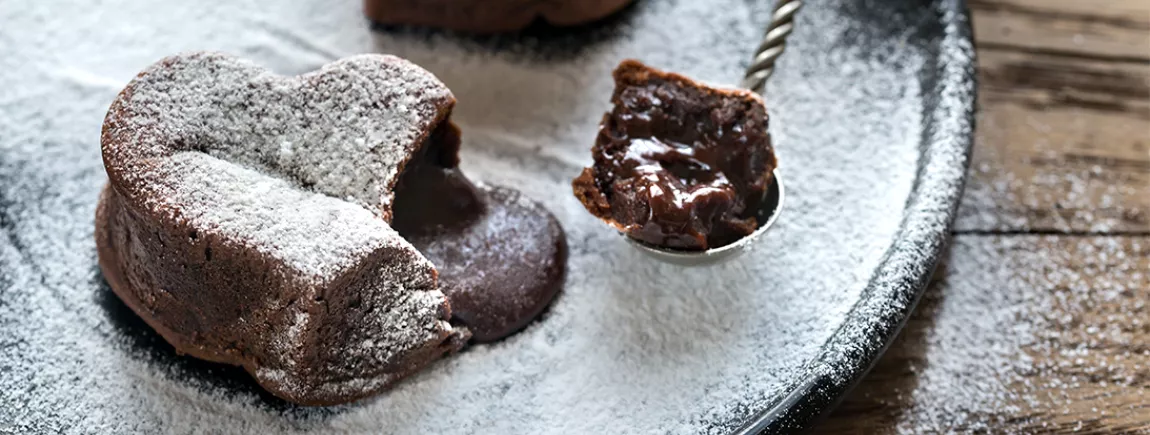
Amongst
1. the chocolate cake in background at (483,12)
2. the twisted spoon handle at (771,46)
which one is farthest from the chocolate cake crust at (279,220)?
the twisted spoon handle at (771,46)

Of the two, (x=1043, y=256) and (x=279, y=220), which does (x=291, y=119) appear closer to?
(x=279, y=220)

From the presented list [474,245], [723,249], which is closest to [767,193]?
[723,249]

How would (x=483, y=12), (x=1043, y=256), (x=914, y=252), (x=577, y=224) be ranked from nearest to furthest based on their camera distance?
(x=914, y=252)
(x=577, y=224)
(x=1043, y=256)
(x=483, y=12)

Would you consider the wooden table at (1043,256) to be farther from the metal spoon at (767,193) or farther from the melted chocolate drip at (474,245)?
the melted chocolate drip at (474,245)

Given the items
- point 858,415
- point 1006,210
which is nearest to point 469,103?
point 858,415

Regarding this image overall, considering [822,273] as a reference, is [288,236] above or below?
above

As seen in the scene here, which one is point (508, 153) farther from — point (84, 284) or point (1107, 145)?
point (1107, 145)
